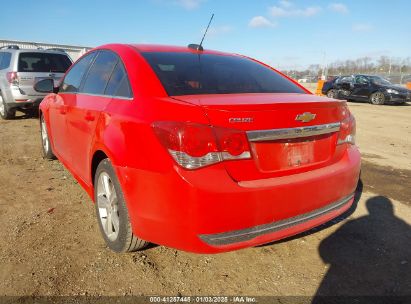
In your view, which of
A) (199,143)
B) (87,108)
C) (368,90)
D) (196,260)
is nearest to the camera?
(199,143)

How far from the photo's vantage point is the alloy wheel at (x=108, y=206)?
9.21 ft

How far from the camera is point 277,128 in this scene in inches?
90.5

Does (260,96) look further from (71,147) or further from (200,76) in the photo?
(71,147)

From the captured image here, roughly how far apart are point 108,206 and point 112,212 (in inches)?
4.0

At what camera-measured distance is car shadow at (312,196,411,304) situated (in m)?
2.50

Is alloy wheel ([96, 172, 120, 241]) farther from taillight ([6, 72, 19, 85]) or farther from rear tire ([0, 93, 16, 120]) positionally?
rear tire ([0, 93, 16, 120])

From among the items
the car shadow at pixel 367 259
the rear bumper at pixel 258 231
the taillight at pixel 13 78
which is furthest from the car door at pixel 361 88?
the rear bumper at pixel 258 231

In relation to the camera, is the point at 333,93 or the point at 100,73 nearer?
the point at 100,73

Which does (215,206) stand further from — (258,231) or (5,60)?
(5,60)

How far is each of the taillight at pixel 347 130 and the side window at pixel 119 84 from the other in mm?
1584

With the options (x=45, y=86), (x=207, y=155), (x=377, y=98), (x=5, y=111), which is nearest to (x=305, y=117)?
(x=207, y=155)

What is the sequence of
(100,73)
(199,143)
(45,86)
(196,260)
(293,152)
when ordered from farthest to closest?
(45,86)
(100,73)
(196,260)
(293,152)
(199,143)

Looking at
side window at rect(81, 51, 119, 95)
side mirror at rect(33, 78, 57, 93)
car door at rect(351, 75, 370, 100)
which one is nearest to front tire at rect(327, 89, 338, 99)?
car door at rect(351, 75, 370, 100)

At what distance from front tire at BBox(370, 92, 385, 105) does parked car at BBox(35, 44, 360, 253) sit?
50.2 ft
